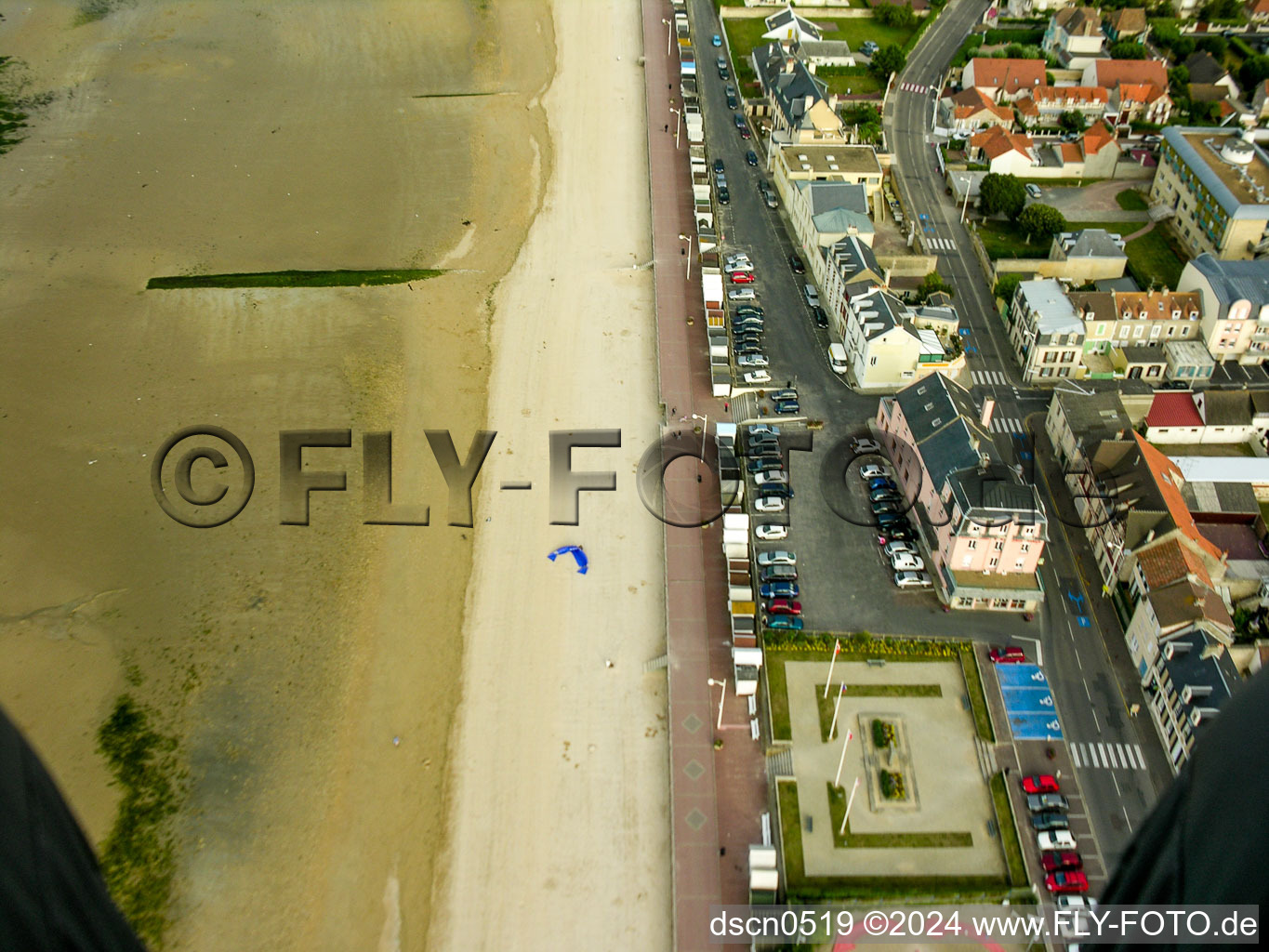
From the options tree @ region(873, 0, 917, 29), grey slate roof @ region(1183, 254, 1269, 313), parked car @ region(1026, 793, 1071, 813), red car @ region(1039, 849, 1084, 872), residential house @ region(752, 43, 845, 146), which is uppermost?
tree @ region(873, 0, 917, 29)

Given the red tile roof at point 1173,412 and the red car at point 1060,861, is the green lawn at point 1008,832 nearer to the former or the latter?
the red car at point 1060,861

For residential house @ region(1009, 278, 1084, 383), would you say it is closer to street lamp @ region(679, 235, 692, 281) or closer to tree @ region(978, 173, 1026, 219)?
tree @ region(978, 173, 1026, 219)

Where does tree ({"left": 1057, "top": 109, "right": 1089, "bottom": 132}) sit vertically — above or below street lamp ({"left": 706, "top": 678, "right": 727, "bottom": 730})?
above

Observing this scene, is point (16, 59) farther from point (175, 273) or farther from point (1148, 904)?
point (1148, 904)

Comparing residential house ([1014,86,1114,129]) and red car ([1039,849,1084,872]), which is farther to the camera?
residential house ([1014,86,1114,129])

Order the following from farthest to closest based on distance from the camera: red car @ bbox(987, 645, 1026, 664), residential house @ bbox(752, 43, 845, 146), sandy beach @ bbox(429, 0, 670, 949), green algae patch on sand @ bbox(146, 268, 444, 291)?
residential house @ bbox(752, 43, 845, 146) → green algae patch on sand @ bbox(146, 268, 444, 291) → red car @ bbox(987, 645, 1026, 664) → sandy beach @ bbox(429, 0, 670, 949)

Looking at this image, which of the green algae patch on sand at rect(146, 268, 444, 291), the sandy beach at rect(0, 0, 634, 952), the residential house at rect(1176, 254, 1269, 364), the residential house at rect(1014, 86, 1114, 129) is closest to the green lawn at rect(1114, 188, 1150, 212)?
the residential house at rect(1014, 86, 1114, 129)

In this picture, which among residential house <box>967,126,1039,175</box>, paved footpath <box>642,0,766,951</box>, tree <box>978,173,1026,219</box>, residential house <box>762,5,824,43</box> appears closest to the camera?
paved footpath <box>642,0,766,951</box>

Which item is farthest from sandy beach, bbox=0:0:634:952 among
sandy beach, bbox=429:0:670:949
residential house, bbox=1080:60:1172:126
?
residential house, bbox=1080:60:1172:126
